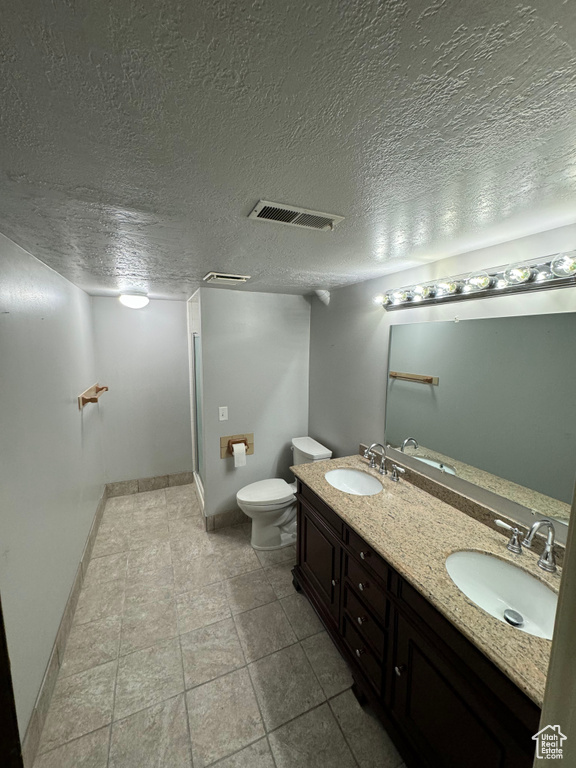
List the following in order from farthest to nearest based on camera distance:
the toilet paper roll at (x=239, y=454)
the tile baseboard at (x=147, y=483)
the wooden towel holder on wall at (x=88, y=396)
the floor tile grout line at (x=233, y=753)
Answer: the tile baseboard at (x=147, y=483)
the toilet paper roll at (x=239, y=454)
the wooden towel holder on wall at (x=88, y=396)
the floor tile grout line at (x=233, y=753)

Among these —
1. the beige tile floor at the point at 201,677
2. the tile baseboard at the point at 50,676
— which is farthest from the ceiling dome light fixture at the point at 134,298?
the beige tile floor at the point at 201,677

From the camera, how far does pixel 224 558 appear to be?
2479mm

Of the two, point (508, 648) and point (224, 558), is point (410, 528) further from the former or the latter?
point (224, 558)

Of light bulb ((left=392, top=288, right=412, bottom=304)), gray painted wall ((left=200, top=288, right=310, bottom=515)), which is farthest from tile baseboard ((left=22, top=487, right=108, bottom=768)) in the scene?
light bulb ((left=392, top=288, right=412, bottom=304))

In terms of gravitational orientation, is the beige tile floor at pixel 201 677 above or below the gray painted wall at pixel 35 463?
below

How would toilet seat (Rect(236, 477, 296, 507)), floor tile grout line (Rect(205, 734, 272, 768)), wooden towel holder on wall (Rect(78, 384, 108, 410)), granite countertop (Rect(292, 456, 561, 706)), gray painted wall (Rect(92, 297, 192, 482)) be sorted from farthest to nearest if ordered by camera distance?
gray painted wall (Rect(92, 297, 192, 482)), toilet seat (Rect(236, 477, 296, 507)), wooden towel holder on wall (Rect(78, 384, 108, 410)), floor tile grout line (Rect(205, 734, 272, 768)), granite countertop (Rect(292, 456, 561, 706))

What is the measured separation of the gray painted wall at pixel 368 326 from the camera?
1.31 metres

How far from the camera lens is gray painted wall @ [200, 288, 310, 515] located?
270 cm

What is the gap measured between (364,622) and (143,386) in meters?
2.98

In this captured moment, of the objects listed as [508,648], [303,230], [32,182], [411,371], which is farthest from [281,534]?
[32,182]

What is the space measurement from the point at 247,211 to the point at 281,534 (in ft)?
8.14

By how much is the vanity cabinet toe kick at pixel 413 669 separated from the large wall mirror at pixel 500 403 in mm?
693

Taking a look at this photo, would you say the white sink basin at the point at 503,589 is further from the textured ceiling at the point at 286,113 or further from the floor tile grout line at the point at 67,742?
the floor tile grout line at the point at 67,742

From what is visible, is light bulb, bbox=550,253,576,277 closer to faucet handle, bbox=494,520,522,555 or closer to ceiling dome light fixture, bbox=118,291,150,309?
faucet handle, bbox=494,520,522,555
